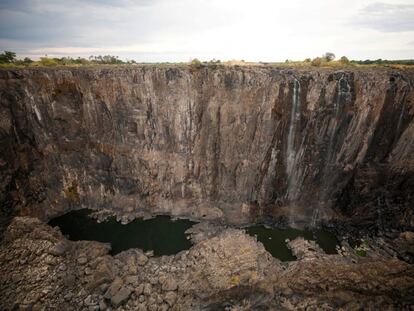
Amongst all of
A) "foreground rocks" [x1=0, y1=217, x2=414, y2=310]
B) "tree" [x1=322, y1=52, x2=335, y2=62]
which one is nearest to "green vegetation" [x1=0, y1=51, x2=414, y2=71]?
"tree" [x1=322, y1=52, x2=335, y2=62]

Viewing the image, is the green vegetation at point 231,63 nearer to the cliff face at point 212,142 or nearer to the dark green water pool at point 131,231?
the cliff face at point 212,142

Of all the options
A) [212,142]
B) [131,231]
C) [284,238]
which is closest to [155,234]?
[131,231]

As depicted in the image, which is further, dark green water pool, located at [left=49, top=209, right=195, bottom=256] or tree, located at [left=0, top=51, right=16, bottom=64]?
tree, located at [left=0, top=51, right=16, bottom=64]

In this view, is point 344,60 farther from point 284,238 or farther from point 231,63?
point 284,238

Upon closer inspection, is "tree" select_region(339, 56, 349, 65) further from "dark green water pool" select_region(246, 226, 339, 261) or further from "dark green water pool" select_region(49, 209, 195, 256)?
"dark green water pool" select_region(49, 209, 195, 256)

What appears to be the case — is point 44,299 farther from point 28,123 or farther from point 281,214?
point 281,214

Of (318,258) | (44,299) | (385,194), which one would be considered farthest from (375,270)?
(44,299)
